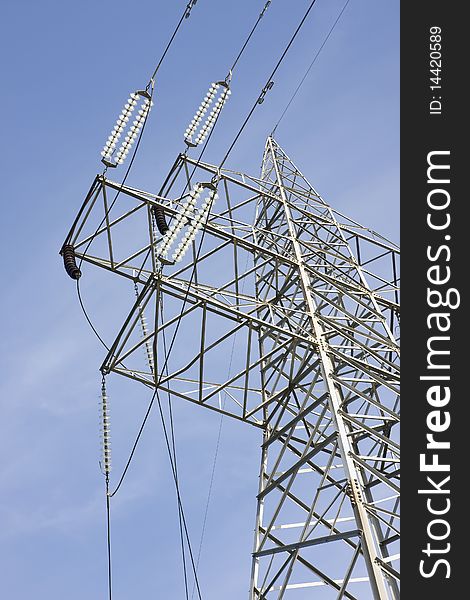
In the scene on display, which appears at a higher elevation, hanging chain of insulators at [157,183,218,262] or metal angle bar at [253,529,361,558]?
hanging chain of insulators at [157,183,218,262]

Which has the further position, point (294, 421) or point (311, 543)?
point (294, 421)

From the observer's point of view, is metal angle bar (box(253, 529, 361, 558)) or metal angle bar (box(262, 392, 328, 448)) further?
metal angle bar (box(262, 392, 328, 448))

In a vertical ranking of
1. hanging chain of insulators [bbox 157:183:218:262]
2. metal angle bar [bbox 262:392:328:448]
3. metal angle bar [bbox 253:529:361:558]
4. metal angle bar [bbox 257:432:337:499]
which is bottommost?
metal angle bar [bbox 253:529:361:558]

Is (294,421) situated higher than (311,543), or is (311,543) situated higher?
(294,421)

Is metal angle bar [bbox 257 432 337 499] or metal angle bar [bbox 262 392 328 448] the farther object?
metal angle bar [bbox 262 392 328 448]

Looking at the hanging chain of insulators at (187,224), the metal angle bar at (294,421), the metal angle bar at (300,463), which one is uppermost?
the hanging chain of insulators at (187,224)

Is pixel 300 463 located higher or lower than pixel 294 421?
lower

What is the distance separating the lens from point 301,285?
16328mm

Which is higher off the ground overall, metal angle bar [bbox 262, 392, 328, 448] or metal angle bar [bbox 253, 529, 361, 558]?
metal angle bar [bbox 262, 392, 328, 448]

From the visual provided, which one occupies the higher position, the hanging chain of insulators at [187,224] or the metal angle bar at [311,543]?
the hanging chain of insulators at [187,224]

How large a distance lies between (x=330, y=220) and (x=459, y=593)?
43.1 feet

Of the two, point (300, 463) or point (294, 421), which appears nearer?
point (300, 463)

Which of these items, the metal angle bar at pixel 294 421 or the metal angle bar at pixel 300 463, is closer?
the metal angle bar at pixel 300 463

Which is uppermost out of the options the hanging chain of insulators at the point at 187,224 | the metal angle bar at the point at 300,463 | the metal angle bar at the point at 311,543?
the hanging chain of insulators at the point at 187,224
